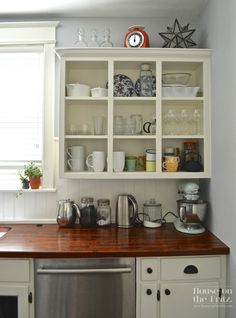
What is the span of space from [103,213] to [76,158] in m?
0.47

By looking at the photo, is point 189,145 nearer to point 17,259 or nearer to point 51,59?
point 51,59

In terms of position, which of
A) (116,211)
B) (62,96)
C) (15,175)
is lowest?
(116,211)

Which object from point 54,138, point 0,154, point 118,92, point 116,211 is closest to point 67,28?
point 118,92

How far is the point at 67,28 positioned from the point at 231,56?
131cm

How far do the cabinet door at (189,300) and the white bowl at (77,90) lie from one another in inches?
54.5

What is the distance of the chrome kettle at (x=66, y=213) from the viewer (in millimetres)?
1985

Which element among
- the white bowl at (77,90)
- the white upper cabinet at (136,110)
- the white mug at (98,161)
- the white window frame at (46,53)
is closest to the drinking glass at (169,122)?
the white upper cabinet at (136,110)

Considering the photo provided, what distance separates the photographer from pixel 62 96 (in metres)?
1.88

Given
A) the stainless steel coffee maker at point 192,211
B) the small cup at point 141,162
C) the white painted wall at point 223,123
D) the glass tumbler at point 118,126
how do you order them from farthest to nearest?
the small cup at point 141,162 → the glass tumbler at point 118,126 → the stainless steel coffee maker at point 192,211 → the white painted wall at point 223,123

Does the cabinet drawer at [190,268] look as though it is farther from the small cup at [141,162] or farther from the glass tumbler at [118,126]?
the glass tumbler at [118,126]

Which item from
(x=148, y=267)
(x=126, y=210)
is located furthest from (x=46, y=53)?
(x=148, y=267)

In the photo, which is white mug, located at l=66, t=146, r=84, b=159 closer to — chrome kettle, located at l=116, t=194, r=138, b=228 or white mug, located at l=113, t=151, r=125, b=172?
white mug, located at l=113, t=151, r=125, b=172

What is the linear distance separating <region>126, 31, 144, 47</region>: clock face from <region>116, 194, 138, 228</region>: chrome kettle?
3.67 ft

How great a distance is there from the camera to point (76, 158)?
197 cm
